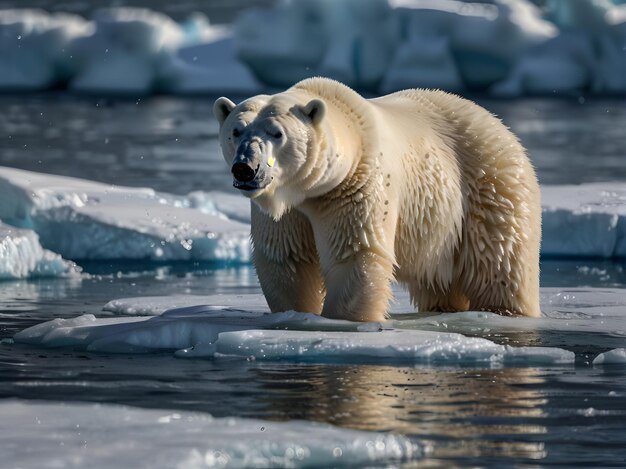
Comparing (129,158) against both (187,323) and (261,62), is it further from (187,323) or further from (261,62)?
(187,323)

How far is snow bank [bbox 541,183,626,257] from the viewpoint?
10.4 meters

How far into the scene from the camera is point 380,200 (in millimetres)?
6000

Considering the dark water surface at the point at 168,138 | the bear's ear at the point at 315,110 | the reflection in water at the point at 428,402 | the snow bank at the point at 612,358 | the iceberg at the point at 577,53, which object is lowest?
the reflection in water at the point at 428,402

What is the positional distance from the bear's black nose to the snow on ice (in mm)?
24979

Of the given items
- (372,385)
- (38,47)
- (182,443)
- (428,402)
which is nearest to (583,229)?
(372,385)

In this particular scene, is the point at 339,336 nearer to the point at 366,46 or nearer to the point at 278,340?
the point at 278,340

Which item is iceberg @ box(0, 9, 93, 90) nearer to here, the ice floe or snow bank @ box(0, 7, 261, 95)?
snow bank @ box(0, 7, 261, 95)

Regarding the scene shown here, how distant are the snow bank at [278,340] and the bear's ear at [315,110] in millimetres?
867

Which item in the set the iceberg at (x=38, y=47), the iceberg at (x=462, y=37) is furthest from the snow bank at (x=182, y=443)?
the iceberg at (x=38, y=47)

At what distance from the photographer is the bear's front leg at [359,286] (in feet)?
19.5

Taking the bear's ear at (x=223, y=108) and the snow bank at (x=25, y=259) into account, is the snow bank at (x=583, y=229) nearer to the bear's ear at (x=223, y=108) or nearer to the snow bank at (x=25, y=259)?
the snow bank at (x=25, y=259)

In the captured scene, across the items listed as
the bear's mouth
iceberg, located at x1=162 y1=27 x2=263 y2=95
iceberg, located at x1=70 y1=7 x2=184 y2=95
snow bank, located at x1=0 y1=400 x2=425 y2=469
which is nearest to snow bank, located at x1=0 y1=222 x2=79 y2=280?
the bear's mouth

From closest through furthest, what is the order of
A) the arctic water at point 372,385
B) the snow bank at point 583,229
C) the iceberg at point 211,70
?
the arctic water at point 372,385, the snow bank at point 583,229, the iceberg at point 211,70

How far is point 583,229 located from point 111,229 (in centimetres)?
354
